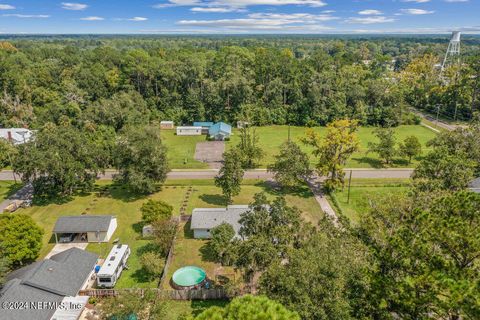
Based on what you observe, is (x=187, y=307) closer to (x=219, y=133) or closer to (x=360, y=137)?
(x=219, y=133)

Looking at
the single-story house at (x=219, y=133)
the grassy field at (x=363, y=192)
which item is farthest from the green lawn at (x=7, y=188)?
the grassy field at (x=363, y=192)

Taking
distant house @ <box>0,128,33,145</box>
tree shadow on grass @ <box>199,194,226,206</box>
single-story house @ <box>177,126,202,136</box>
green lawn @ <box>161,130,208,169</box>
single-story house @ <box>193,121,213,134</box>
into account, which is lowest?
tree shadow on grass @ <box>199,194,226,206</box>

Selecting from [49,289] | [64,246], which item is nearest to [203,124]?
[64,246]

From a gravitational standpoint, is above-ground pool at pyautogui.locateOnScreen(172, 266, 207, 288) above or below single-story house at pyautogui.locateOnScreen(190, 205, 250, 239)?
below

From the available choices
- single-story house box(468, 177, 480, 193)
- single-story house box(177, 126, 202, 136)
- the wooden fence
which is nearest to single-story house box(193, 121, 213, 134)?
single-story house box(177, 126, 202, 136)

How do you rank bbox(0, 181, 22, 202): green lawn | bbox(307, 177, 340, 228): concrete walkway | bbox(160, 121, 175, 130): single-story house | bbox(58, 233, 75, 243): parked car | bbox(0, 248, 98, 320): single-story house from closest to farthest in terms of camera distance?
1. bbox(0, 248, 98, 320): single-story house
2. bbox(58, 233, 75, 243): parked car
3. bbox(307, 177, 340, 228): concrete walkway
4. bbox(0, 181, 22, 202): green lawn
5. bbox(160, 121, 175, 130): single-story house

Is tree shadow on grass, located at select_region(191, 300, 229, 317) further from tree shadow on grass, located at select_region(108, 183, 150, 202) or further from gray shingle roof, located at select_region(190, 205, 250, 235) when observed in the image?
tree shadow on grass, located at select_region(108, 183, 150, 202)
